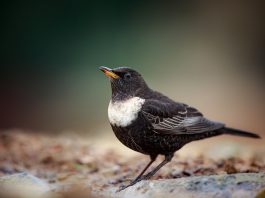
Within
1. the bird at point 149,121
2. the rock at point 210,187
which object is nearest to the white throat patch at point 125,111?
the bird at point 149,121

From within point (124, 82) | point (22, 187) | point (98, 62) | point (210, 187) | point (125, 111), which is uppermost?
point (98, 62)

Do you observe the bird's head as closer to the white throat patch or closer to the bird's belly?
the white throat patch

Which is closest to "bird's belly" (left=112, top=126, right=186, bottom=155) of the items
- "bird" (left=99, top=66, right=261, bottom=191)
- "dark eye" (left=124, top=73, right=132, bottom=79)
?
"bird" (left=99, top=66, right=261, bottom=191)

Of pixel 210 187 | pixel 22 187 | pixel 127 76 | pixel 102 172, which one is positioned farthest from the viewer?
pixel 102 172

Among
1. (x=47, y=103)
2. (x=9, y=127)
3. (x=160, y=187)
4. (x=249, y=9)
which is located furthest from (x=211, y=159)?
(x=249, y=9)

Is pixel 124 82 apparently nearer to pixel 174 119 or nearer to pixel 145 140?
pixel 174 119

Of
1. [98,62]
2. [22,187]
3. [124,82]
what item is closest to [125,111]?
[124,82]
